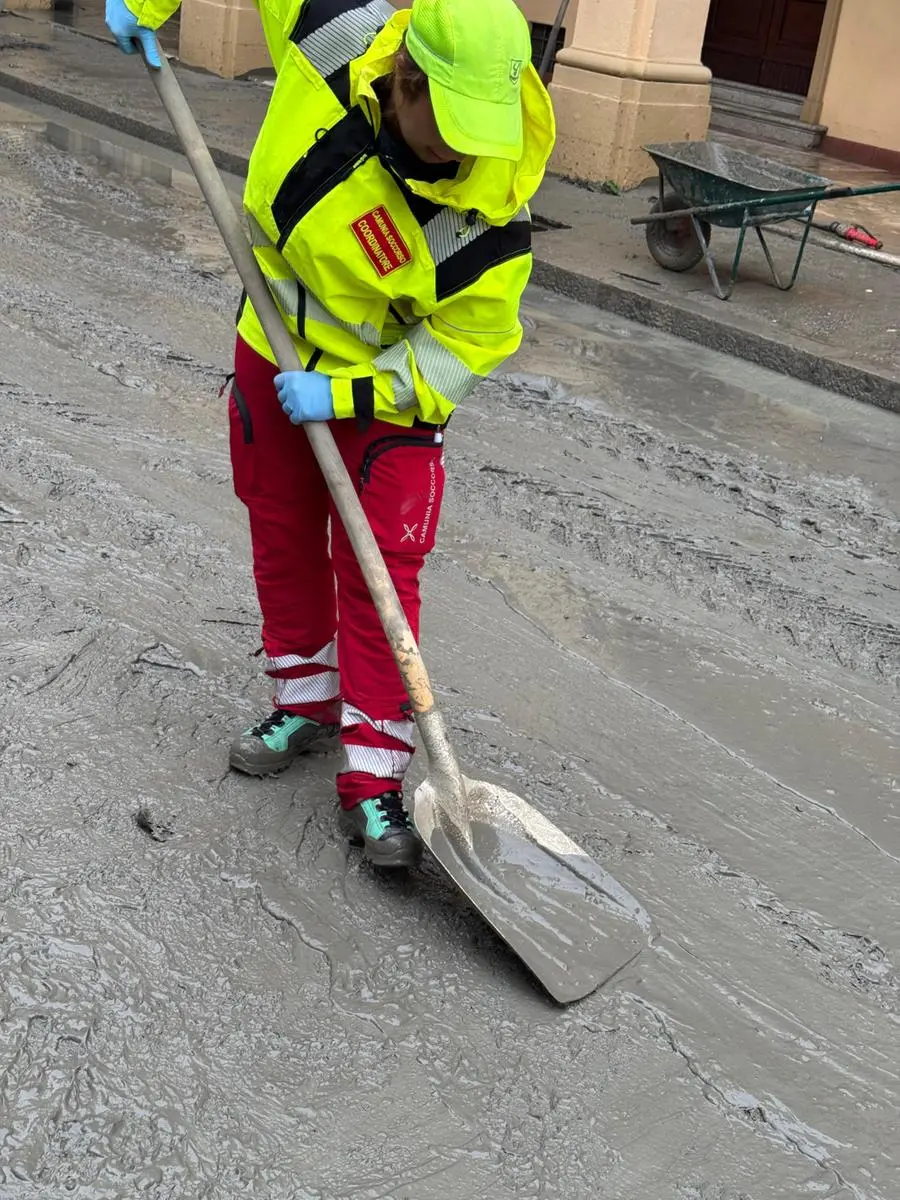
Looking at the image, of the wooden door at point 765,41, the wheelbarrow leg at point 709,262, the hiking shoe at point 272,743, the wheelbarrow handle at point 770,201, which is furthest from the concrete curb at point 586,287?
the wooden door at point 765,41

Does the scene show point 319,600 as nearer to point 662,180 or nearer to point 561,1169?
point 561,1169

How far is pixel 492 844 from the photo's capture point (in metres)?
2.86

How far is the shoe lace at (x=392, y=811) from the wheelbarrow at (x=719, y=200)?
466cm

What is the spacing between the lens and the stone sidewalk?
671 cm

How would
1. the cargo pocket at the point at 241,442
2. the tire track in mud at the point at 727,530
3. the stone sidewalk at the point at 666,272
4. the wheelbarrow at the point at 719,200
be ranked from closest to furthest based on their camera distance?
the cargo pocket at the point at 241,442 < the tire track in mud at the point at 727,530 < the stone sidewalk at the point at 666,272 < the wheelbarrow at the point at 719,200

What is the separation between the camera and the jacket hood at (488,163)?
98.8 inches

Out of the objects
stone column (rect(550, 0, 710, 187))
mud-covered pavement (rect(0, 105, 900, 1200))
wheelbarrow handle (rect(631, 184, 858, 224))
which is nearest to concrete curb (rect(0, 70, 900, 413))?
wheelbarrow handle (rect(631, 184, 858, 224))

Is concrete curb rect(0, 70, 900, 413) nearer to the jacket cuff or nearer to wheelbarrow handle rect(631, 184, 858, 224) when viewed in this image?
wheelbarrow handle rect(631, 184, 858, 224)

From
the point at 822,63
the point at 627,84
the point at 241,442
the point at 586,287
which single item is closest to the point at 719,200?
the point at 586,287

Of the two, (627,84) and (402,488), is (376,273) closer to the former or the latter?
(402,488)

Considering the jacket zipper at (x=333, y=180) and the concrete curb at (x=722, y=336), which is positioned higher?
the jacket zipper at (x=333, y=180)

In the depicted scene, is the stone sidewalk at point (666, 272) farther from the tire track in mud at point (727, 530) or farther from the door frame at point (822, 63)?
Result: the tire track in mud at point (727, 530)

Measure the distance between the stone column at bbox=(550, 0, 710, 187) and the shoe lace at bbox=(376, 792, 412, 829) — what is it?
24.6 ft

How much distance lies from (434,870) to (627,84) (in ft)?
24.9
